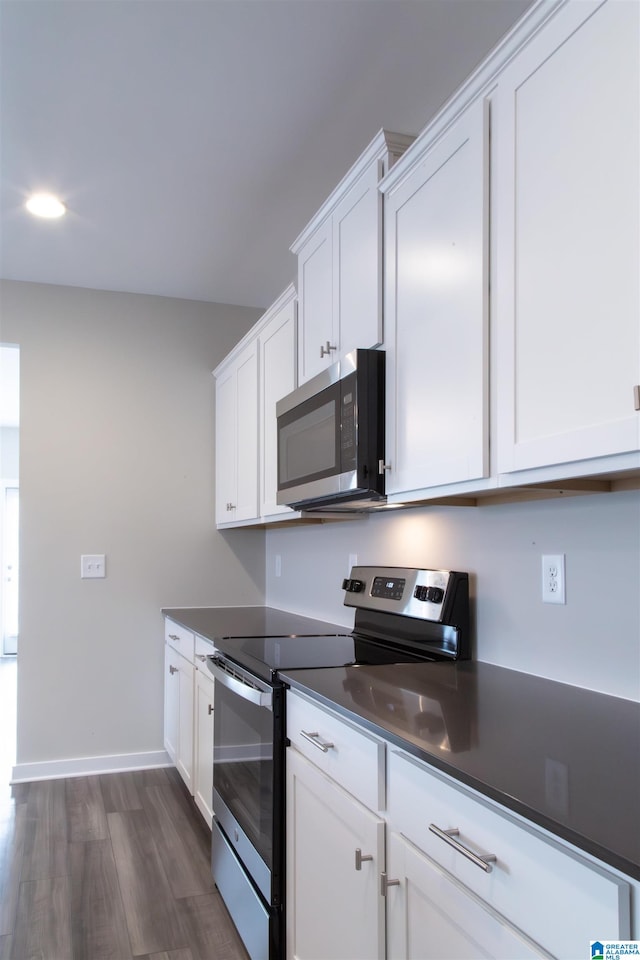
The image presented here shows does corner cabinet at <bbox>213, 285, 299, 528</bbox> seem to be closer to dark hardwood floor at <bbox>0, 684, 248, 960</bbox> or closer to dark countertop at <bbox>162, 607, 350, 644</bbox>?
dark countertop at <bbox>162, 607, 350, 644</bbox>

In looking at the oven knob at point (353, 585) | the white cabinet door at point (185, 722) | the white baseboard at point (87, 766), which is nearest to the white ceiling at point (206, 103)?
the oven knob at point (353, 585)

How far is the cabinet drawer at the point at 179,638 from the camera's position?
314cm

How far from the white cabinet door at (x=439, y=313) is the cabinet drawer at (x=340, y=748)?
0.59m

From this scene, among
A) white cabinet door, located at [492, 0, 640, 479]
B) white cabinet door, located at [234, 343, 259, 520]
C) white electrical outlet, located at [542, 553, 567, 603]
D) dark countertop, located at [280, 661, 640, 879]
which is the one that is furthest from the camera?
white cabinet door, located at [234, 343, 259, 520]

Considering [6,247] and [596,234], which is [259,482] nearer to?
[6,247]

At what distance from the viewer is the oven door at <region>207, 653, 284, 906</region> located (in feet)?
6.14

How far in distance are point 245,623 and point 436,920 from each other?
2.08 meters

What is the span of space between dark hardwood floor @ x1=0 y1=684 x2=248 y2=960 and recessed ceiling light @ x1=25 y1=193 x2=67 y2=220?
2553 millimetres

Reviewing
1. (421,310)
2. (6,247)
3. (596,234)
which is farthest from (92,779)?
(596,234)

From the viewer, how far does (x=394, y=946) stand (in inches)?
50.9

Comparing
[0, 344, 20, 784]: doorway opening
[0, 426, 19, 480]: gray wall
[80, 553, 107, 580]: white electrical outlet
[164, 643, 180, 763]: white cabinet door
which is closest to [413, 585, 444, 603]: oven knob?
[164, 643, 180, 763]: white cabinet door

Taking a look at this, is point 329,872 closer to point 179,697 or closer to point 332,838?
point 332,838

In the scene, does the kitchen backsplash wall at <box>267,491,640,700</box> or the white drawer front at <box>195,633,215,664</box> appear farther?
the white drawer front at <box>195,633,215,664</box>

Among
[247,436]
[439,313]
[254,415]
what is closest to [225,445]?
[247,436]
